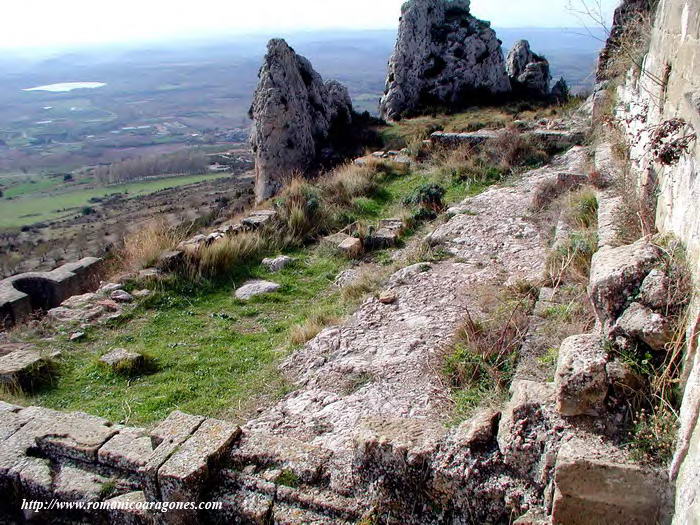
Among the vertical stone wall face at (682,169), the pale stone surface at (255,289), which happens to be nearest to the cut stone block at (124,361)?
the pale stone surface at (255,289)

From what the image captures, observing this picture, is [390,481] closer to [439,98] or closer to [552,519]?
[552,519]

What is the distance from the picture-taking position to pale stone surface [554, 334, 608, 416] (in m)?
2.83

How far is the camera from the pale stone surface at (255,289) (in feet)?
24.2

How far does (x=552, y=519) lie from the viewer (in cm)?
270

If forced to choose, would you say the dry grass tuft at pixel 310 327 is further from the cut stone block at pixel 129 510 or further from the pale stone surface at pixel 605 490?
the pale stone surface at pixel 605 490

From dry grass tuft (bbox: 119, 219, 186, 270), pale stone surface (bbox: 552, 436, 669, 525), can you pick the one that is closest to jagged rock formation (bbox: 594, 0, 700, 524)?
pale stone surface (bbox: 552, 436, 669, 525)

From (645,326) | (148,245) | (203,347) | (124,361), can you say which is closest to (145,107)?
(148,245)

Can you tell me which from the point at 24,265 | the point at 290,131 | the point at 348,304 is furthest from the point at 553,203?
the point at 24,265

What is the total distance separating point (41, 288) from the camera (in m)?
8.00

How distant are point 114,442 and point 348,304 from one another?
10.1 feet

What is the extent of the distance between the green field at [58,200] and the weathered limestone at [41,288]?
39.3 meters

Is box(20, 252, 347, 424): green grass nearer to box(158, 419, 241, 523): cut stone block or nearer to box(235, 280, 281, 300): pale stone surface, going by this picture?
box(235, 280, 281, 300): pale stone surface

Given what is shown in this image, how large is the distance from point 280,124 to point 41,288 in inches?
311

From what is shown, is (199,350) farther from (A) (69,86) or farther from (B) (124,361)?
(A) (69,86)
